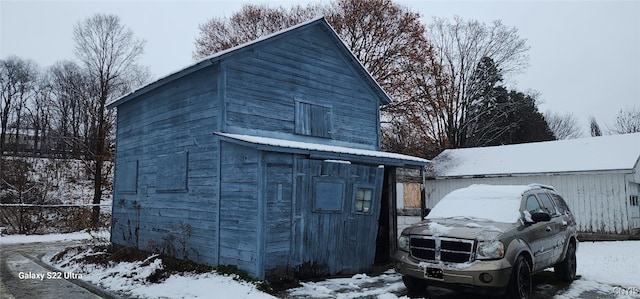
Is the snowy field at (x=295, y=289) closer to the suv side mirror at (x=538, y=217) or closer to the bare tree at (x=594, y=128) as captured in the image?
the suv side mirror at (x=538, y=217)

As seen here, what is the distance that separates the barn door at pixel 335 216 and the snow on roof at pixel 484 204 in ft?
7.28

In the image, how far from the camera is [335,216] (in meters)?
10.2

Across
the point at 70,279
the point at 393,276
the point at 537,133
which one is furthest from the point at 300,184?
the point at 537,133

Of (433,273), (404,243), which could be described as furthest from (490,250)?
(404,243)

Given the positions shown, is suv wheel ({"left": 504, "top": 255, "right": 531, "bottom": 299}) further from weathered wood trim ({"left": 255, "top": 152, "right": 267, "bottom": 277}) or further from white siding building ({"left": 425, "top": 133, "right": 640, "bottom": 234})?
white siding building ({"left": 425, "top": 133, "right": 640, "bottom": 234})

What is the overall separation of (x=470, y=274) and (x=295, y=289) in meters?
3.40

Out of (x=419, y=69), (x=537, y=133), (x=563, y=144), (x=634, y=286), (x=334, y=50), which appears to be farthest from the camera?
(x=537, y=133)

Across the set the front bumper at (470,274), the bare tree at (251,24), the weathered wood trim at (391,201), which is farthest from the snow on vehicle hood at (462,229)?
the bare tree at (251,24)

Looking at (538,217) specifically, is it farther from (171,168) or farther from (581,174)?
(581,174)

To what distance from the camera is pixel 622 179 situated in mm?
18562

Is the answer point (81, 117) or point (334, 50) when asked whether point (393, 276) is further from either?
point (81, 117)

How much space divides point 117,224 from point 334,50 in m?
8.72

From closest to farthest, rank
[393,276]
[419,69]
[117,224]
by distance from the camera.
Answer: [393,276], [117,224], [419,69]

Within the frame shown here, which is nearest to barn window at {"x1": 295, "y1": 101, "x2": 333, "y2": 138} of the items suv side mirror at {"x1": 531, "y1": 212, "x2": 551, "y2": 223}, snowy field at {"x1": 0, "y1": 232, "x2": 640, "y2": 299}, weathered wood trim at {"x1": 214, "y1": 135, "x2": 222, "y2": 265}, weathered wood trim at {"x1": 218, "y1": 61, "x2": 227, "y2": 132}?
weathered wood trim at {"x1": 218, "y1": 61, "x2": 227, "y2": 132}
